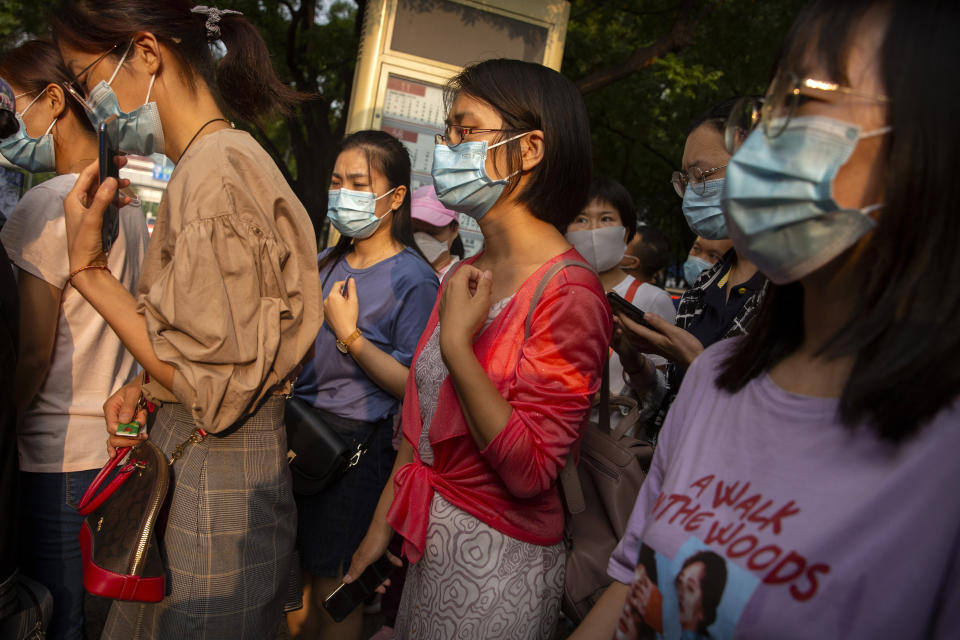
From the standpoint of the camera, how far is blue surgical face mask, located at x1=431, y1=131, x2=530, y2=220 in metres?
2.19

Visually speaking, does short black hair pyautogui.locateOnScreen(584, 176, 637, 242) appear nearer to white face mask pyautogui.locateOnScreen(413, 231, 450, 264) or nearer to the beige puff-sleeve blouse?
white face mask pyautogui.locateOnScreen(413, 231, 450, 264)

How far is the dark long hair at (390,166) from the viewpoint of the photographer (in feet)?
11.7

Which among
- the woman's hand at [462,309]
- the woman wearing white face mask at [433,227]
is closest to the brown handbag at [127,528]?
the woman's hand at [462,309]

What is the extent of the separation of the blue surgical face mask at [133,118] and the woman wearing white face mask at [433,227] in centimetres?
285

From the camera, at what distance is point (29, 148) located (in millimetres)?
2773

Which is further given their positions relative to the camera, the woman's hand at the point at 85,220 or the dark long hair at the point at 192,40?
the dark long hair at the point at 192,40

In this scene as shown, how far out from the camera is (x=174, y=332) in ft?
5.99

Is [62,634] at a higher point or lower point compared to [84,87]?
lower

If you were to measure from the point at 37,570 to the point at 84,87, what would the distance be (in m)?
1.55

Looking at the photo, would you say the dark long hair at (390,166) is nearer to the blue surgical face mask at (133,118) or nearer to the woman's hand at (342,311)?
the woman's hand at (342,311)

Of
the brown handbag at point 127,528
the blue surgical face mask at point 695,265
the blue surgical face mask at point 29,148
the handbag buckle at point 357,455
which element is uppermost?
the blue surgical face mask at point 29,148

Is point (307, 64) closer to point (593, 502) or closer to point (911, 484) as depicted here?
point (593, 502)

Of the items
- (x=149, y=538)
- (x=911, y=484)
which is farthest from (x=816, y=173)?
(x=149, y=538)

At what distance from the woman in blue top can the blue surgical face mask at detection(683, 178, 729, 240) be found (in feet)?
4.04
